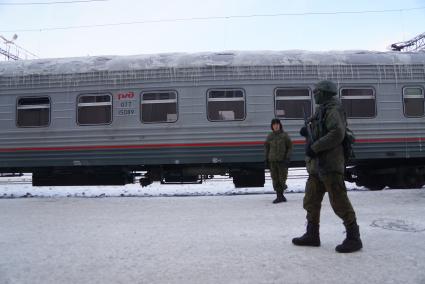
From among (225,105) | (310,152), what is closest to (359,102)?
(225,105)

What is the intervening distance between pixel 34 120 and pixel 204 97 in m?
4.41

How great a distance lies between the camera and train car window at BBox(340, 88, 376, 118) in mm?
9227

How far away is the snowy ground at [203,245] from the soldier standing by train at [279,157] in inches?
23.7

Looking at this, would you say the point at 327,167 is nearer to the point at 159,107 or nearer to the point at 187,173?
the point at 187,173

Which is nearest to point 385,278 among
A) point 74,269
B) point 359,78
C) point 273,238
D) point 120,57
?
point 273,238

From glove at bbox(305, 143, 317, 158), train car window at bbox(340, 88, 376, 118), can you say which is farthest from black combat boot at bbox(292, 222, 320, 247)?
train car window at bbox(340, 88, 376, 118)

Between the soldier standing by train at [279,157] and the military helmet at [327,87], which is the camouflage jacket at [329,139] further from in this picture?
the soldier standing by train at [279,157]

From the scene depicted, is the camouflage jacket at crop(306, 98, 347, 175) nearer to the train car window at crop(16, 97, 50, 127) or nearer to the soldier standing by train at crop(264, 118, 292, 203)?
the soldier standing by train at crop(264, 118, 292, 203)

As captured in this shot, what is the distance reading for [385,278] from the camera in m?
3.03

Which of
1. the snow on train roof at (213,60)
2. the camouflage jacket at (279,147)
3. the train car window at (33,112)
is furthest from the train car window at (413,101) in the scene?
the train car window at (33,112)

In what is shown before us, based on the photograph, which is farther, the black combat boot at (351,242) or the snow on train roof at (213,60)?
the snow on train roof at (213,60)

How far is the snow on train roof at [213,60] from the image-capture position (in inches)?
366

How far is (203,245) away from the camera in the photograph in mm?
4164

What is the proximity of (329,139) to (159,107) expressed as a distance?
603 centimetres
